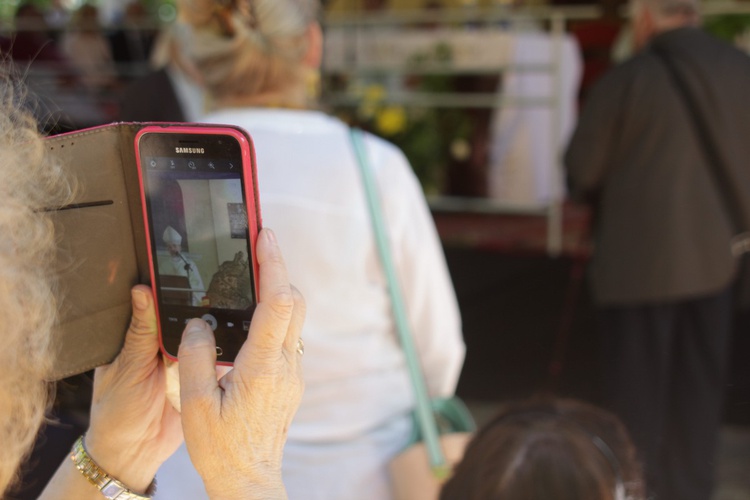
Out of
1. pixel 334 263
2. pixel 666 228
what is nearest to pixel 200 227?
pixel 334 263

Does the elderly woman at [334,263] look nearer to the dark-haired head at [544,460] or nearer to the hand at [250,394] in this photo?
the dark-haired head at [544,460]

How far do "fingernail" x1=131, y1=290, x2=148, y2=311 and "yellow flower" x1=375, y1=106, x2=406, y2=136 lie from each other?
4.52 meters

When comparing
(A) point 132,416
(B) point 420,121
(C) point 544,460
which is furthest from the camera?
(B) point 420,121

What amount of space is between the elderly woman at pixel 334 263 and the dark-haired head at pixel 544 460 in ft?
0.69

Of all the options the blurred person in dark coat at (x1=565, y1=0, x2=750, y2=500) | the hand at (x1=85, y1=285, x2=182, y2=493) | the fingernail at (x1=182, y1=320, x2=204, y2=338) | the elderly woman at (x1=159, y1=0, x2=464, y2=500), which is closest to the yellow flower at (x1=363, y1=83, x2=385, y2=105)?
the blurred person in dark coat at (x1=565, y1=0, x2=750, y2=500)

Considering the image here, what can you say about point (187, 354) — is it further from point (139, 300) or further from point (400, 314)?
point (400, 314)

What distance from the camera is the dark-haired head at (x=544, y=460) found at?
120 centimetres

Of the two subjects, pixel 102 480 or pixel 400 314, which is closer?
pixel 102 480

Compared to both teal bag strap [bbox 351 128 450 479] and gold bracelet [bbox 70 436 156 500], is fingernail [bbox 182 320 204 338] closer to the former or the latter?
gold bracelet [bbox 70 436 156 500]

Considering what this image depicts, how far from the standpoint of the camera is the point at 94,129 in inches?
32.7

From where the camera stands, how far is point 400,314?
1.47 metres

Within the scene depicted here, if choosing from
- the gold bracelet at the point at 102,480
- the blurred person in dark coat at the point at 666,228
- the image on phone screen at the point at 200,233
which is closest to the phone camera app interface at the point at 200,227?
the image on phone screen at the point at 200,233

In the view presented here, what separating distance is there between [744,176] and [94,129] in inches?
85.9

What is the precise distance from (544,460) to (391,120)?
13.9ft
